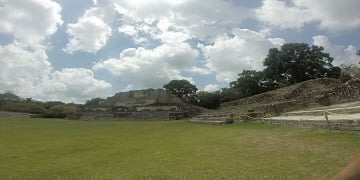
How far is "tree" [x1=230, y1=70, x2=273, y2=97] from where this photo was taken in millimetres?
41562

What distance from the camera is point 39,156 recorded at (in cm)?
894

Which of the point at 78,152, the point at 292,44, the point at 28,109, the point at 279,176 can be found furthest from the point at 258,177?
the point at 292,44

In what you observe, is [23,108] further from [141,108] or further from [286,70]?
[286,70]

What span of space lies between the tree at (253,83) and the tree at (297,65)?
2.66 ft

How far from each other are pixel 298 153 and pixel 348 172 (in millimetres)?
6548

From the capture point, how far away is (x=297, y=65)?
133 ft

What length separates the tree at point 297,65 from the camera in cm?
4062

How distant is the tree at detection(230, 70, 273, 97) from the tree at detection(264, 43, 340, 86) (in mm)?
810

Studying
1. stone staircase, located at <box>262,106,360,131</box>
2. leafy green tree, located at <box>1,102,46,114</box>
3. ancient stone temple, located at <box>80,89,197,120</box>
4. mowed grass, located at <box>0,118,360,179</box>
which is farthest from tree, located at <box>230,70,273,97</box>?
mowed grass, located at <box>0,118,360,179</box>

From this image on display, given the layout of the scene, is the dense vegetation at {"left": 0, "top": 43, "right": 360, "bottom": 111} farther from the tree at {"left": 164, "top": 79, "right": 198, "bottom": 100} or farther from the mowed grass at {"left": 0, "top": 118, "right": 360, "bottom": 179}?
the mowed grass at {"left": 0, "top": 118, "right": 360, "bottom": 179}

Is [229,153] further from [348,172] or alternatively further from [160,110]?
[160,110]

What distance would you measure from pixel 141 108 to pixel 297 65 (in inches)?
753

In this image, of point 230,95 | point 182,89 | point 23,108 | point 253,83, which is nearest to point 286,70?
point 253,83

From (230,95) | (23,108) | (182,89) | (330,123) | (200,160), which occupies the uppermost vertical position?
(182,89)
